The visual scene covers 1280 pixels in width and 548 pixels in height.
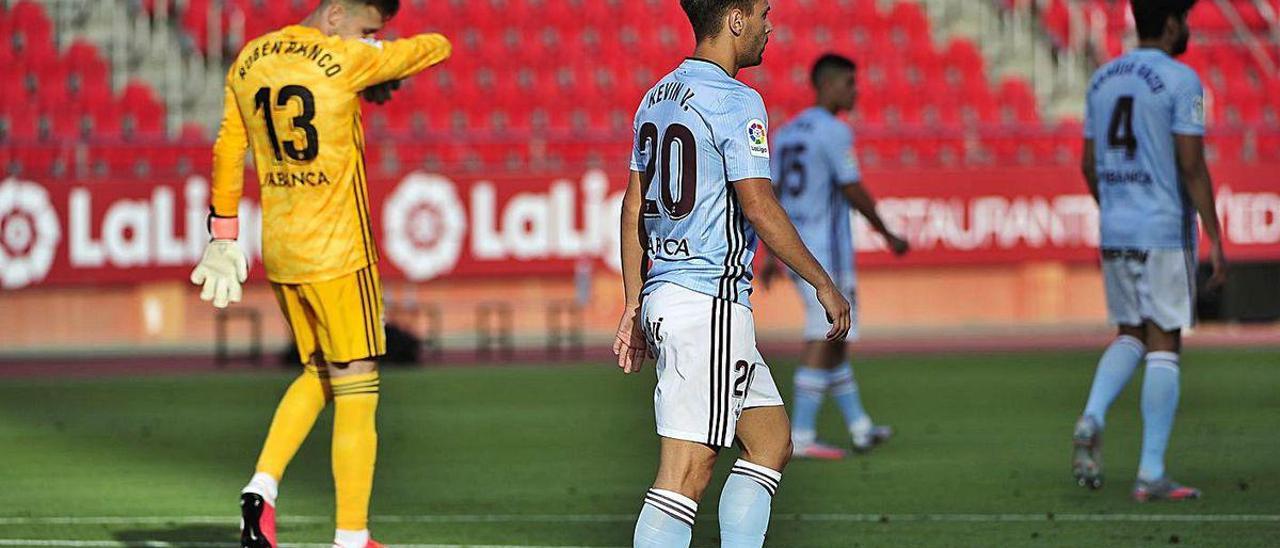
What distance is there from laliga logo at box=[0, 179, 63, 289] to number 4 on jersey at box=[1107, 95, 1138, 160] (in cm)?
1353

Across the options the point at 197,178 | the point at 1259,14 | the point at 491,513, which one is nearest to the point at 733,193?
the point at 491,513

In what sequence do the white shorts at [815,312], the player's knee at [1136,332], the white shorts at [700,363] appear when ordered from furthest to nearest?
the white shorts at [815,312]
the player's knee at [1136,332]
the white shorts at [700,363]

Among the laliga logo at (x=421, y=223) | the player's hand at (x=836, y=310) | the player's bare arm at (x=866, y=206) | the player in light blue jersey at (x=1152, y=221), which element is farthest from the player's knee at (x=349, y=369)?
the laliga logo at (x=421, y=223)

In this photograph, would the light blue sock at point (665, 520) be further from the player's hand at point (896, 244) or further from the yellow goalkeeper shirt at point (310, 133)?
the player's hand at point (896, 244)

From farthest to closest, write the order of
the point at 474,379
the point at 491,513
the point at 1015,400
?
the point at 474,379 → the point at 1015,400 → the point at 491,513

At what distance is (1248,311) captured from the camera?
71.0ft

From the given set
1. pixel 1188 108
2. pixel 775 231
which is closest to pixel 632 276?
pixel 775 231

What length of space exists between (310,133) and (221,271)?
2.23 feet

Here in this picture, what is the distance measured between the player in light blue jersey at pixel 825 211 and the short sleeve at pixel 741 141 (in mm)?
5665

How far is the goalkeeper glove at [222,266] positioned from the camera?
757 centimetres

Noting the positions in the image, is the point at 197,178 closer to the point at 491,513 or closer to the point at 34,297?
the point at 34,297

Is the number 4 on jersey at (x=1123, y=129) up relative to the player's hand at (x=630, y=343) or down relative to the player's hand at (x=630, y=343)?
up

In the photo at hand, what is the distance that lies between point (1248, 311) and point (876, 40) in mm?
6177

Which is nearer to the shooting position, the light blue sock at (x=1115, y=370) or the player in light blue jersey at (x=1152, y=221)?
the player in light blue jersey at (x=1152, y=221)
